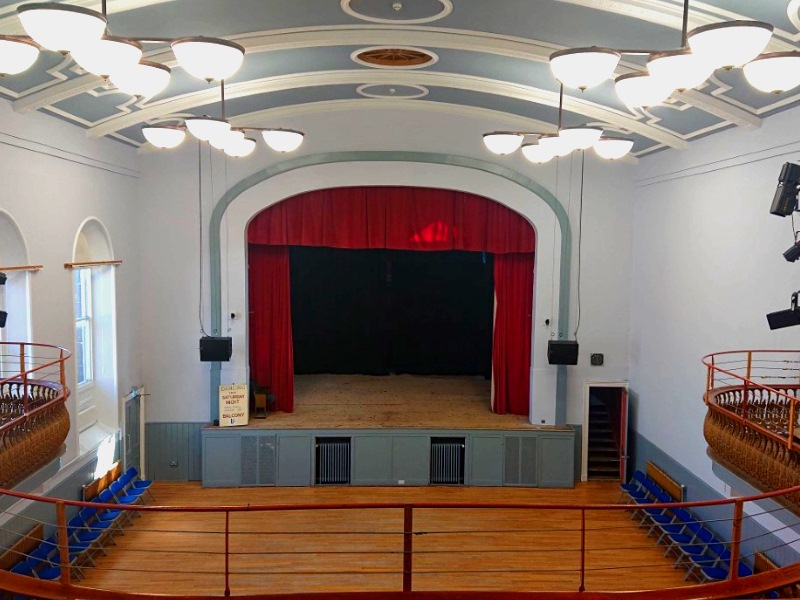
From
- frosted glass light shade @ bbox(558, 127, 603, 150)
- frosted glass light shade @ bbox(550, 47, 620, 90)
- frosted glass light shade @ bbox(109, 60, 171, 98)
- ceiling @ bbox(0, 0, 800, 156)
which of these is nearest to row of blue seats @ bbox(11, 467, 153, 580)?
ceiling @ bbox(0, 0, 800, 156)

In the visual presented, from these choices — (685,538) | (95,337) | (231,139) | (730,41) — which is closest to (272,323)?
(95,337)

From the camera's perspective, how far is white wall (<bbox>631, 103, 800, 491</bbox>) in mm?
9492

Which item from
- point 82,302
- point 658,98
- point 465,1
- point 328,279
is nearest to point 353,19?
point 465,1

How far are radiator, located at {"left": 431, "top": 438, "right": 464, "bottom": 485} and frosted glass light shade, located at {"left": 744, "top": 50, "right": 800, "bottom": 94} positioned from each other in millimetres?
10493

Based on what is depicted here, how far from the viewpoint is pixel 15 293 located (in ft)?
32.5

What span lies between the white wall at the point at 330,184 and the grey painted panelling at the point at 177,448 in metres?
0.20

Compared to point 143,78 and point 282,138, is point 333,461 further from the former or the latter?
point 143,78

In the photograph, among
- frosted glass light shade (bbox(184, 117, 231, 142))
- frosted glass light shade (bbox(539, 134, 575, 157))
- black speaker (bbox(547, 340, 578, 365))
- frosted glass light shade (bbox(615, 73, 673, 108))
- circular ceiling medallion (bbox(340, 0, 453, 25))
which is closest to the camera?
frosted glass light shade (bbox(615, 73, 673, 108))

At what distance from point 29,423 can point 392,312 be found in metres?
10.9

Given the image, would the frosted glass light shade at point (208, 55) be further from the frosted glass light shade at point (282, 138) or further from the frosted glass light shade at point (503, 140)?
the frosted glass light shade at point (503, 140)

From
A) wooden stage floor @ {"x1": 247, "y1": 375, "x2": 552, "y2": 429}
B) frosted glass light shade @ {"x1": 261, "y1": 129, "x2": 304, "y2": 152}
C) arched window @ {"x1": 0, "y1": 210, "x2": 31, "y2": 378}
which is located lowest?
wooden stage floor @ {"x1": 247, "y1": 375, "x2": 552, "y2": 429}

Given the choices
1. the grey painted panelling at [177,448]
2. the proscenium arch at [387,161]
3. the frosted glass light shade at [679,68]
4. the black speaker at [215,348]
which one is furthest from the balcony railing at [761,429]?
the grey painted panelling at [177,448]

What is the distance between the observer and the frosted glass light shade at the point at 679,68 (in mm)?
4180

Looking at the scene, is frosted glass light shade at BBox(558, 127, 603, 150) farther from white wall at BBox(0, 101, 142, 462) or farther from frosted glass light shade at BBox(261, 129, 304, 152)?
white wall at BBox(0, 101, 142, 462)
